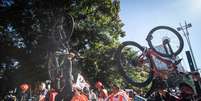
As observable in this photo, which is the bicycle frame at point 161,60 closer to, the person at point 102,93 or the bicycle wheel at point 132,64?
the bicycle wheel at point 132,64

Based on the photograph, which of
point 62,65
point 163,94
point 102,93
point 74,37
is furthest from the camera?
point 74,37

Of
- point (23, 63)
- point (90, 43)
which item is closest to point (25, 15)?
point (23, 63)

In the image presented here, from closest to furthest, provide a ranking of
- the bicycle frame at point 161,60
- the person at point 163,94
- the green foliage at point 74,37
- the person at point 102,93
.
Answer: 1. the person at point 163,94
2. the bicycle frame at point 161,60
3. the person at point 102,93
4. the green foliage at point 74,37

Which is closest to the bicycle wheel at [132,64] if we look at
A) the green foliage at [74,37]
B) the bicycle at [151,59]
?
the bicycle at [151,59]

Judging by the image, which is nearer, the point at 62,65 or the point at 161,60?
the point at 62,65

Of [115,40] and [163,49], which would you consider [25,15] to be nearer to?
[115,40]

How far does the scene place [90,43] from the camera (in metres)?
24.4

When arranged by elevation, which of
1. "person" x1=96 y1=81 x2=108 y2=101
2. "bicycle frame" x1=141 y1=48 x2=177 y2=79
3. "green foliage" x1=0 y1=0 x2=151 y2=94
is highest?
"green foliage" x1=0 y1=0 x2=151 y2=94

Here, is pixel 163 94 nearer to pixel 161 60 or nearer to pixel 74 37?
pixel 161 60

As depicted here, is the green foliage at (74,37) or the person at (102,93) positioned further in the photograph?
the green foliage at (74,37)

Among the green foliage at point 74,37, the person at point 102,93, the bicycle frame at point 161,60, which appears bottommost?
the person at point 102,93

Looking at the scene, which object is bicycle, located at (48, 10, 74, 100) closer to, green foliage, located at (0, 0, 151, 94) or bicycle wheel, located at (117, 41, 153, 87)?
bicycle wheel, located at (117, 41, 153, 87)

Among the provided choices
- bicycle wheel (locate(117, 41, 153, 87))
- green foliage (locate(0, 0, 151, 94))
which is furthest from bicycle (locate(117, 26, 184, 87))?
green foliage (locate(0, 0, 151, 94))

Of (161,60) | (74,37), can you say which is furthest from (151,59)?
(74,37)
